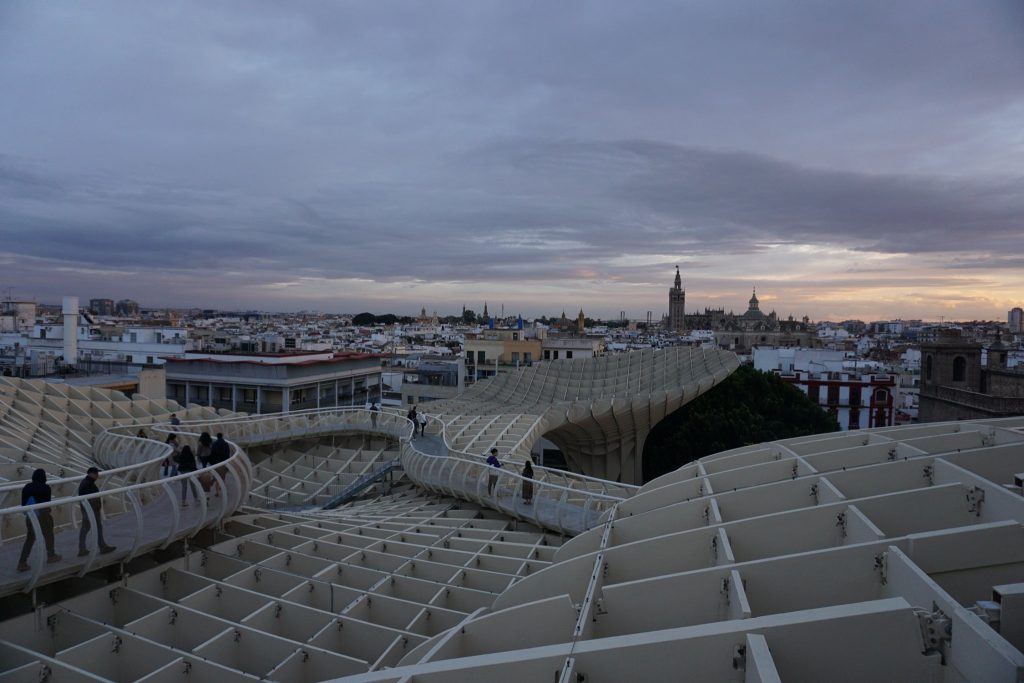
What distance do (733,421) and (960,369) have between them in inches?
826

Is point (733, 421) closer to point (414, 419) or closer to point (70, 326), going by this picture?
point (414, 419)

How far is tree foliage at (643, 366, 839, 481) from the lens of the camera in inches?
1390

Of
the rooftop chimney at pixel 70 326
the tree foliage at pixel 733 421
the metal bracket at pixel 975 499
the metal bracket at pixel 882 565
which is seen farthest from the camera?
the rooftop chimney at pixel 70 326

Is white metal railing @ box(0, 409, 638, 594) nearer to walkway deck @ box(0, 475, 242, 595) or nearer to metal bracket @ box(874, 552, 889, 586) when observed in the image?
walkway deck @ box(0, 475, 242, 595)

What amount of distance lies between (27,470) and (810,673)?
40.7ft

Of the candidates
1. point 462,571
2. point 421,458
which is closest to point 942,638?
point 462,571

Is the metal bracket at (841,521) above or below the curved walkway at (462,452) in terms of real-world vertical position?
above

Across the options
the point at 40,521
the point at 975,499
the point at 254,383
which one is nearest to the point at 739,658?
the point at 975,499

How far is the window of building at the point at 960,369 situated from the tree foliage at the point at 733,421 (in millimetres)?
13179

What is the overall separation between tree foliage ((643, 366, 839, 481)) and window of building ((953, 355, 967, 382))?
13179mm

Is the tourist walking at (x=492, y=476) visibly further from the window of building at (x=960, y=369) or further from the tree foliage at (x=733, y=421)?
the window of building at (x=960, y=369)

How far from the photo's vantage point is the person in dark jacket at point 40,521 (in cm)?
654

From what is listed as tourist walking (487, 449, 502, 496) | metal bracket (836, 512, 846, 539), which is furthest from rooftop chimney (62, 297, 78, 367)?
metal bracket (836, 512, 846, 539)

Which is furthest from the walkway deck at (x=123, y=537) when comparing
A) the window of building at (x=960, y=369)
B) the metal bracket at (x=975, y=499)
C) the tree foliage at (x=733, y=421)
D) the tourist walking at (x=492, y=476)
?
the window of building at (x=960, y=369)
